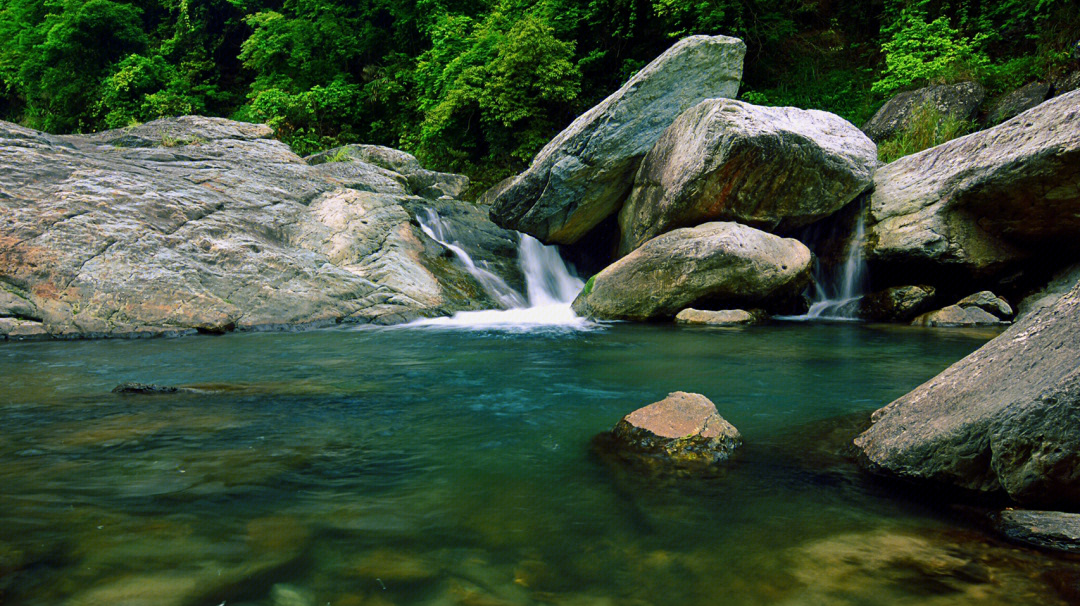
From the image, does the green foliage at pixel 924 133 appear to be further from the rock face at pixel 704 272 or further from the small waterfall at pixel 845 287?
the rock face at pixel 704 272

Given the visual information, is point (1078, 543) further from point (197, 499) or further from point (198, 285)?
point (198, 285)

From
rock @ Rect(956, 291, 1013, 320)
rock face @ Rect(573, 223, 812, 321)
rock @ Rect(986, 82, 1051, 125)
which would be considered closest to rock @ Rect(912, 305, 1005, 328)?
rock @ Rect(956, 291, 1013, 320)

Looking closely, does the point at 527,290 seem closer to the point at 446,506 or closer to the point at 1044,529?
the point at 446,506

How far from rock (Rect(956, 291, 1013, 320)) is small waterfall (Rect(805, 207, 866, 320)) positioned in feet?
4.96

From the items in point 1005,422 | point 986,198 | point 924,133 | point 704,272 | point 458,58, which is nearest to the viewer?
point 1005,422

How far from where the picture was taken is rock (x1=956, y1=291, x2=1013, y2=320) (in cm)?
882

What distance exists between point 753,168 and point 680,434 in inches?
275

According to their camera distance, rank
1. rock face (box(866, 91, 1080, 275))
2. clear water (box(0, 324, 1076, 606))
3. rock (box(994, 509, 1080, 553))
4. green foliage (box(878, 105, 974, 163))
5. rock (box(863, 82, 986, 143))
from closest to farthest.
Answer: clear water (box(0, 324, 1076, 606)) < rock (box(994, 509, 1080, 553)) < rock face (box(866, 91, 1080, 275)) < green foliage (box(878, 105, 974, 163)) < rock (box(863, 82, 986, 143))

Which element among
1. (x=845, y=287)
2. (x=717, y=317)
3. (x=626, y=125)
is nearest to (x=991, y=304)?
(x=845, y=287)

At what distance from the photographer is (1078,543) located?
6.92ft

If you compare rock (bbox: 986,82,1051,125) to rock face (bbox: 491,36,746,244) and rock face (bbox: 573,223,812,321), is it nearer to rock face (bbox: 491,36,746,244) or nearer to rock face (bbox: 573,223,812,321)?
rock face (bbox: 491,36,746,244)

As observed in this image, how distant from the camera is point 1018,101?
12.1 m

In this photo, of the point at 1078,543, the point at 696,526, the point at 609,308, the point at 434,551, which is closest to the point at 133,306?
the point at 609,308

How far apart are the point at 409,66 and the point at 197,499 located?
22678 millimetres
